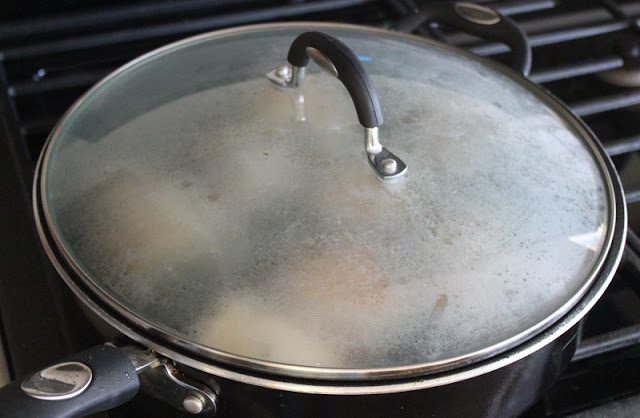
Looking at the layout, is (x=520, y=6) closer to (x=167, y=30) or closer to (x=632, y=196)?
(x=632, y=196)

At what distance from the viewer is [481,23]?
810 millimetres

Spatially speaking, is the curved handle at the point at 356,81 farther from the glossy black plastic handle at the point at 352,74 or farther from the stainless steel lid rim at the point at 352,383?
the stainless steel lid rim at the point at 352,383

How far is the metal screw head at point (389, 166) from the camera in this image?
59 cm

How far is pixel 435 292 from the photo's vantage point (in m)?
0.53

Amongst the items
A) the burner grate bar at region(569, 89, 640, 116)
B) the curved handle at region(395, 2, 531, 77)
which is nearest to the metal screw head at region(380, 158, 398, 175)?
the curved handle at region(395, 2, 531, 77)

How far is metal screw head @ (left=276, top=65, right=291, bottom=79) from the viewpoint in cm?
70

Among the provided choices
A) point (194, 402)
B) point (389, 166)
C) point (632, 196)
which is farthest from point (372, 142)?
point (632, 196)

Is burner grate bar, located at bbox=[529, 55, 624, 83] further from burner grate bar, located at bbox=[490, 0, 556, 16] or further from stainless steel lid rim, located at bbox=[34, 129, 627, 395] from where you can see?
stainless steel lid rim, located at bbox=[34, 129, 627, 395]

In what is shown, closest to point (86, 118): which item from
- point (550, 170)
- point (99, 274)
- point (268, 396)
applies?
point (99, 274)

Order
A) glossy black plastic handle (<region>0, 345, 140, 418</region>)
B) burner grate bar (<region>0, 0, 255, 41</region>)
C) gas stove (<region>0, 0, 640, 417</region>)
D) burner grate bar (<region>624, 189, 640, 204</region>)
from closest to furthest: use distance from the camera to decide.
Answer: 1. glossy black plastic handle (<region>0, 345, 140, 418</region>)
2. gas stove (<region>0, 0, 640, 417</region>)
3. burner grate bar (<region>624, 189, 640, 204</region>)
4. burner grate bar (<region>0, 0, 255, 41</region>)

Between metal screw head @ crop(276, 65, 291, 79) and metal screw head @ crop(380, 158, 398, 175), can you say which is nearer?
metal screw head @ crop(380, 158, 398, 175)

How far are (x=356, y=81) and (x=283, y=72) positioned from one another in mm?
161

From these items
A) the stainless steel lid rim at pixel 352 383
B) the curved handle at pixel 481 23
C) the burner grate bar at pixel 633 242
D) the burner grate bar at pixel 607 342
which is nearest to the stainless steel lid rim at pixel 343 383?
the stainless steel lid rim at pixel 352 383

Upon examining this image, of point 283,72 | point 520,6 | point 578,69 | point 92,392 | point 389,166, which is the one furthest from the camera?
point 520,6
